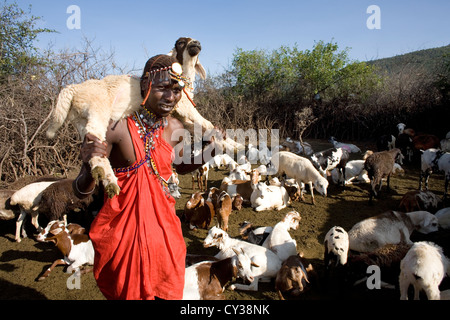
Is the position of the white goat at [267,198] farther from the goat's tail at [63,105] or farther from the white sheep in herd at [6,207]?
the goat's tail at [63,105]

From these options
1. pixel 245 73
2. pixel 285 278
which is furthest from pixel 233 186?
pixel 245 73

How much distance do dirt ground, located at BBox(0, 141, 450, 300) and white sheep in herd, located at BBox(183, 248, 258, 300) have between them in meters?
0.36

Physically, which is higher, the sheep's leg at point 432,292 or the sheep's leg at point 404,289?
the sheep's leg at point 432,292

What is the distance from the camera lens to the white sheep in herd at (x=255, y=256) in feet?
14.2

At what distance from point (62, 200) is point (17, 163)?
445 cm

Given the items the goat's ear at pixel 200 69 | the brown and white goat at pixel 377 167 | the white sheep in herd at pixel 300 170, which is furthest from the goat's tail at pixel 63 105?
the brown and white goat at pixel 377 167

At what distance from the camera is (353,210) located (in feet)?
24.3

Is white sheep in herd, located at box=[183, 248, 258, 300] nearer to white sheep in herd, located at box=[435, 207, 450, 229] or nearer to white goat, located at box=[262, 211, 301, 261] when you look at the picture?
white goat, located at box=[262, 211, 301, 261]

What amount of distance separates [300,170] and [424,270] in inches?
209

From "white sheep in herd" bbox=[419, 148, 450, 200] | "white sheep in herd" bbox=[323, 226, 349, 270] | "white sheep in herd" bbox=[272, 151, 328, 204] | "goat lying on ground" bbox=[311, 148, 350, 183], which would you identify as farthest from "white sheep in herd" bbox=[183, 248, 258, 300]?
"white sheep in herd" bbox=[419, 148, 450, 200]

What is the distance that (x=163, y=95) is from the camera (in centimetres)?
186

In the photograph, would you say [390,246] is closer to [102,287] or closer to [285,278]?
[285,278]

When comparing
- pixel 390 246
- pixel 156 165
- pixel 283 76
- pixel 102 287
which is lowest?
pixel 390 246

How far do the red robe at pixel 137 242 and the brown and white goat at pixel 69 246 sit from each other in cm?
357
